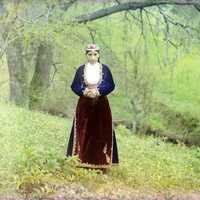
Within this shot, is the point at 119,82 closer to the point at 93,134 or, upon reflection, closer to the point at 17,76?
the point at 17,76

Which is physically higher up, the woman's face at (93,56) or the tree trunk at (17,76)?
the woman's face at (93,56)

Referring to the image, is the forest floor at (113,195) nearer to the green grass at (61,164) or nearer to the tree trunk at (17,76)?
the green grass at (61,164)

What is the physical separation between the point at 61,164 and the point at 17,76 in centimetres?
785

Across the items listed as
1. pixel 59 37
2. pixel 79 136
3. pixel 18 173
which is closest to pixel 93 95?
pixel 79 136

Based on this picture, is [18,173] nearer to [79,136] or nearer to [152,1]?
[79,136]

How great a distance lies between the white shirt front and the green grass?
985 mm

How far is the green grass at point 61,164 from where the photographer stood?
8039 mm

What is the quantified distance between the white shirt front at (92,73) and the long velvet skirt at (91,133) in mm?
311

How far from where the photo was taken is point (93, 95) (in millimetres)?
8852

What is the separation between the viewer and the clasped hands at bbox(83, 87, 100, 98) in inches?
348

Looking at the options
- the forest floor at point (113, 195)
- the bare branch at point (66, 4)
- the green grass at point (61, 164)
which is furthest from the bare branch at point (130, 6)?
the forest floor at point (113, 195)

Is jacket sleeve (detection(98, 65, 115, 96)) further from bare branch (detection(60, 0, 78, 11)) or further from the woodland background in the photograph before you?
bare branch (detection(60, 0, 78, 11))

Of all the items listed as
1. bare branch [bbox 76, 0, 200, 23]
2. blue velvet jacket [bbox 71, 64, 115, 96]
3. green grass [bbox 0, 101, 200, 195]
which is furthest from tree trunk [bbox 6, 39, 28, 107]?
blue velvet jacket [bbox 71, 64, 115, 96]

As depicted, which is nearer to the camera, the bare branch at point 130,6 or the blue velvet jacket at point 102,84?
the blue velvet jacket at point 102,84
